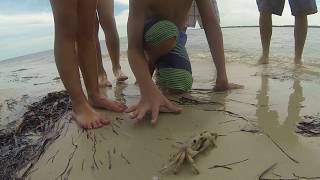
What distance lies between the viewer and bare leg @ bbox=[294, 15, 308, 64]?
14.6 ft

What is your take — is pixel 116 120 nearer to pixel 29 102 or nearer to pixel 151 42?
pixel 151 42

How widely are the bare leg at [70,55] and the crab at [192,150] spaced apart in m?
0.68

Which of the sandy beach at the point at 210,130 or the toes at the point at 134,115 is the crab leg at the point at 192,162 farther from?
the toes at the point at 134,115

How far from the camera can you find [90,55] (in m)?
2.75

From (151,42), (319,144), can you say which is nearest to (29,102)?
(151,42)

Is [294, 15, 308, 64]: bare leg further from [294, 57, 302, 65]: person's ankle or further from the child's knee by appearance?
the child's knee

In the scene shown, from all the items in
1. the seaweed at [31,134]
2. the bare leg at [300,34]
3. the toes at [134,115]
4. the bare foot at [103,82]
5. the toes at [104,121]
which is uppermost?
the bare leg at [300,34]

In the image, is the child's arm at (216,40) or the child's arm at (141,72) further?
the child's arm at (216,40)

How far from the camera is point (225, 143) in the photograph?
6.51 ft

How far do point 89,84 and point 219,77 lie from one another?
2.86 ft

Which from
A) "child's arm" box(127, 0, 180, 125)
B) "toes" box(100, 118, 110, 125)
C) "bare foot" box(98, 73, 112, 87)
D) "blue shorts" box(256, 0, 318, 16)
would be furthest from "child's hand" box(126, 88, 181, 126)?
"blue shorts" box(256, 0, 318, 16)

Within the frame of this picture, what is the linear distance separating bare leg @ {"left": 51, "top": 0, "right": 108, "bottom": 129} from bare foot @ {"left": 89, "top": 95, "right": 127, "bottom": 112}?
17 cm

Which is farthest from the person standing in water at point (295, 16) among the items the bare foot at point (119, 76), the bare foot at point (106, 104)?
the bare foot at point (106, 104)

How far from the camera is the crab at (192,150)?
1770 millimetres
